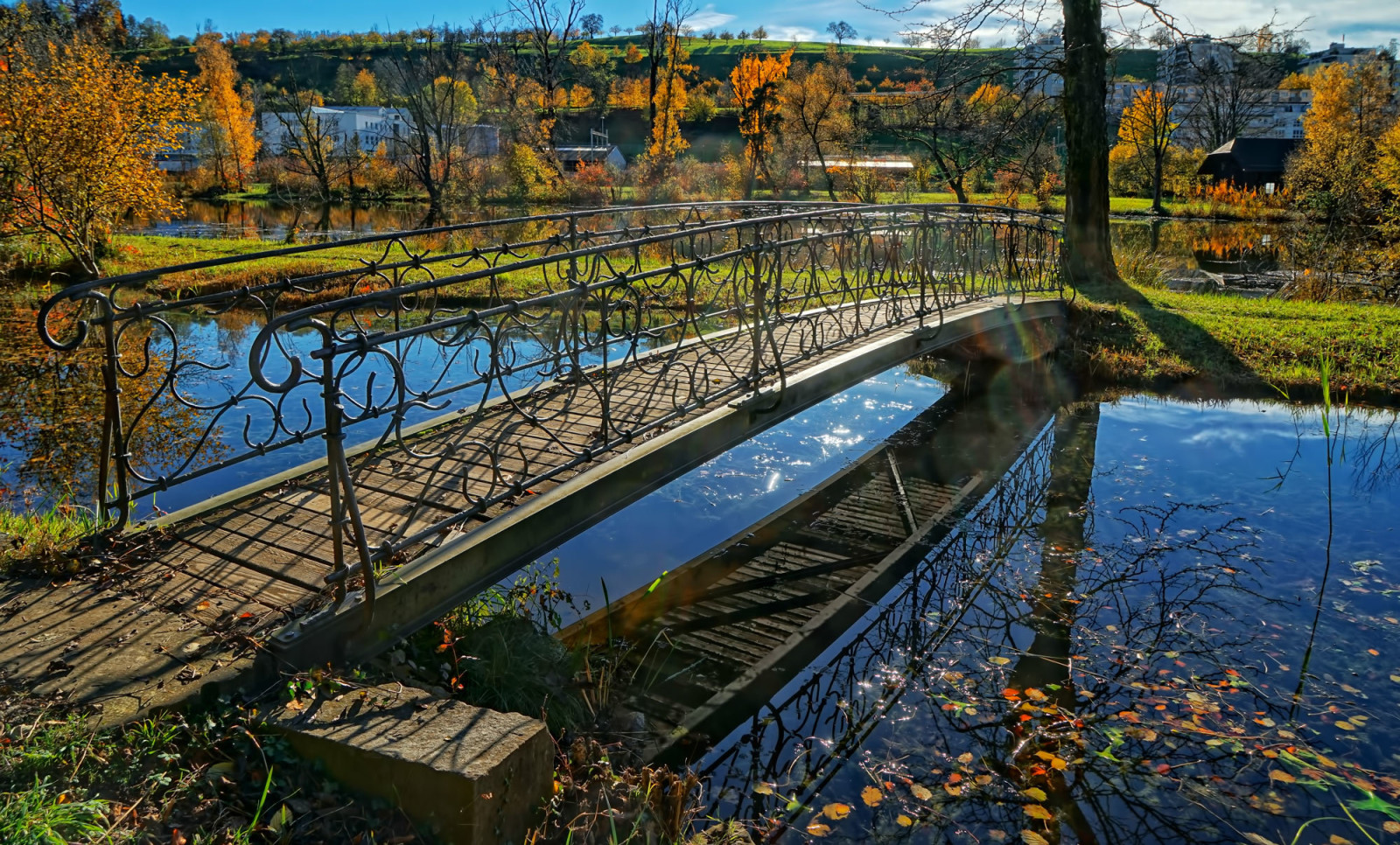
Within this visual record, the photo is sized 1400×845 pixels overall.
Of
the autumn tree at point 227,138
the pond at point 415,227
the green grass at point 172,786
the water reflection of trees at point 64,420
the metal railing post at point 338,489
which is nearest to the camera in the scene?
the green grass at point 172,786

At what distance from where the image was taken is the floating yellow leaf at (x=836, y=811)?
3.79 meters

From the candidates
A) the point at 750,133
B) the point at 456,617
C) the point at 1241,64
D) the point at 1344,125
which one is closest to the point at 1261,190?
the point at 1344,125

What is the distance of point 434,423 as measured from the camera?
6004 mm

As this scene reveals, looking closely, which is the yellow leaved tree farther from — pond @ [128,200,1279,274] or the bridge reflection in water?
the bridge reflection in water

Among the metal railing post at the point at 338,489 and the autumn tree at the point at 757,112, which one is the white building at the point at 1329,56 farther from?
the metal railing post at the point at 338,489

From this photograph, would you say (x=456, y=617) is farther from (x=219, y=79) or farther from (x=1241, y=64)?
(x=219, y=79)

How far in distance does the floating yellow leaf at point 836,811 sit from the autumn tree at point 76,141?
1692 centimetres

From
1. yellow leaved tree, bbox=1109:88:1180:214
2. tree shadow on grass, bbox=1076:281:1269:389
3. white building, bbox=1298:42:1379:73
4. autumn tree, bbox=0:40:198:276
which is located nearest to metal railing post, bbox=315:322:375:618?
tree shadow on grass, bbox=1076:281:1269:389

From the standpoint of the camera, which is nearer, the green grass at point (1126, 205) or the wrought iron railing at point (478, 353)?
the wrought iron railing at point (478, 353)

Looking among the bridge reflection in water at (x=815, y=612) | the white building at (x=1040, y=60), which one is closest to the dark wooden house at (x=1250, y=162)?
the white building at (x=1040, y=60)

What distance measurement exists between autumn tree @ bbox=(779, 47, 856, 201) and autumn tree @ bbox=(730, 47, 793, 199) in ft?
1.88

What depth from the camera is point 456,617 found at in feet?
15.6

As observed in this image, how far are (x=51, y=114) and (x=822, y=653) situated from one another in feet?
53.8

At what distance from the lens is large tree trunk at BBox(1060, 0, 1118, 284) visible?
13.3m
